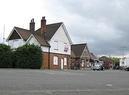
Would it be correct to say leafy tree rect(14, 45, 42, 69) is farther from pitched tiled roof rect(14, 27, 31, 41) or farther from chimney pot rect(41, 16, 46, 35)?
chimney pot rect(41, 16, 46, 35)

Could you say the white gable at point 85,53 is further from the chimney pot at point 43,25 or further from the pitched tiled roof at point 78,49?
the chimney pot at point 43,25

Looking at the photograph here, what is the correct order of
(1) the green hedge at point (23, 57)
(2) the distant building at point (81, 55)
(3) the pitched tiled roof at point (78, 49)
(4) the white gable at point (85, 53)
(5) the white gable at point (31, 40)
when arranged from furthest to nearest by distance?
(4) the white gable at point (85, 53), (3) the pitched tiled roof at point (78, 49), (2) the distant building at point (81, 55), (5) the white gable at point (31, 40), (1) the green hedge at point (23, 57)

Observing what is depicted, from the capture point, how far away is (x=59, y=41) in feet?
238

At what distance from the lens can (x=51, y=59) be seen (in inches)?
2741

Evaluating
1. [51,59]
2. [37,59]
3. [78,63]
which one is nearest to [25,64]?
[37,59]

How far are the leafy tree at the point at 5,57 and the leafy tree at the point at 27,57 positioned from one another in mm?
1195

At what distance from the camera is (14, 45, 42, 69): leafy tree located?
57.2 m

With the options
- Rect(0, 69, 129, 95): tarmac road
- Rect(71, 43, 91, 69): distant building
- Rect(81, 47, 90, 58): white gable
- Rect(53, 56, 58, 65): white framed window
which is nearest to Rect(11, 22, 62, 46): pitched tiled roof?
Rect(53, 56, 58, 65): white framed window

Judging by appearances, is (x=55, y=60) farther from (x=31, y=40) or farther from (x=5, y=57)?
(x=5, y=57)

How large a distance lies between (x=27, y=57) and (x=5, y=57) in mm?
3522

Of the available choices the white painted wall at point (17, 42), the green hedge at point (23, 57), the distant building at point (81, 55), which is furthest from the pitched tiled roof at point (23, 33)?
the distant building at point (81, 55)

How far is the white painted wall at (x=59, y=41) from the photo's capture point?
70.5 m

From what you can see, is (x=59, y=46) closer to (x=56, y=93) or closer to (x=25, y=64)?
(x=25, y=64)

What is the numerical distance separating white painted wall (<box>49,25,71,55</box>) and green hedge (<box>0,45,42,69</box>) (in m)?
11.7
